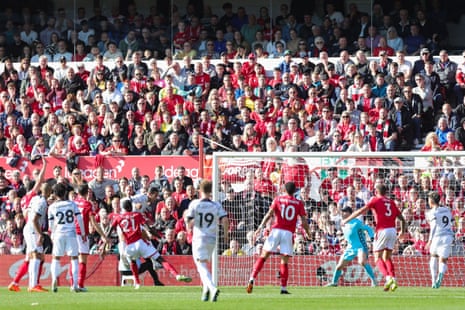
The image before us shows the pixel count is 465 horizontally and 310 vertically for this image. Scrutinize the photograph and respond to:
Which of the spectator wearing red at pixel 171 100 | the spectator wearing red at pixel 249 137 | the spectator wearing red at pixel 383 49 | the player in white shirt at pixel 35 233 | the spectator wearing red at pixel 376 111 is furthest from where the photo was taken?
the spectator wearing red at pixel 383 49

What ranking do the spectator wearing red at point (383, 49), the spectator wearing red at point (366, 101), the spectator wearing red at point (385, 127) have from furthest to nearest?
the spectator wearing red at point (383, 49)
the spectator wearing red at point (366, 101)
the spectator wearing red at point (385, 127)

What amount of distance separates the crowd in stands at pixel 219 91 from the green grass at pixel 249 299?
10.4 ft

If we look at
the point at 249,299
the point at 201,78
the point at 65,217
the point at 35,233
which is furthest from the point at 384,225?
the point at 201,78

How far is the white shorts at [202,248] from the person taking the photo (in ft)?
60.3

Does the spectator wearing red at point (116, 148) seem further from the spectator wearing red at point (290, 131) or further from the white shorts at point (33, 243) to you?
the white shorts at point (33, 243)

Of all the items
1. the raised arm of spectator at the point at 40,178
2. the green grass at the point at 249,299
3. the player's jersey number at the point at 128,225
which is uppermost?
the raised arm of spectator at the point at 40,178

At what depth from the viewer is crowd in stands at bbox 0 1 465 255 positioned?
26.2m

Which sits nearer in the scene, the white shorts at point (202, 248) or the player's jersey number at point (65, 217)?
the white shorts at point (202, 248)

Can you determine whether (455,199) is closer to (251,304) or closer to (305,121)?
(305,121)

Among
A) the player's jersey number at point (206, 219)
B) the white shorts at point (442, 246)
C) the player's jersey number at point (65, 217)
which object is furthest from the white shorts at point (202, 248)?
the white shorts at point (442, 246)

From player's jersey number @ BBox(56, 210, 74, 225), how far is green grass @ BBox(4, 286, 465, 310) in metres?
1.25

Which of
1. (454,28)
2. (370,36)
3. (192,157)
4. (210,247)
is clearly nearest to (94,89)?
(192,157)

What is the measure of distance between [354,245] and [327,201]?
1930 millimetres

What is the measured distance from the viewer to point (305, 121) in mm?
26672
